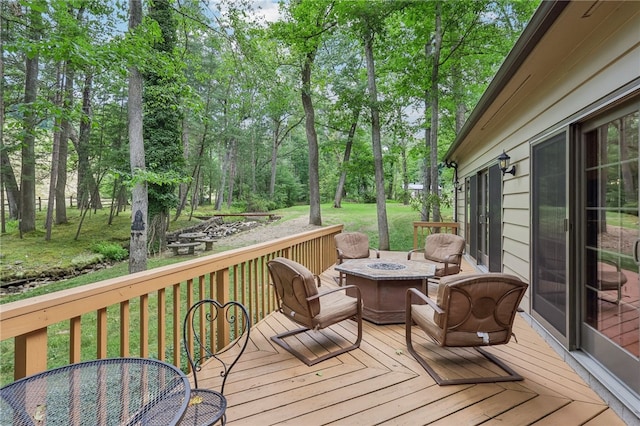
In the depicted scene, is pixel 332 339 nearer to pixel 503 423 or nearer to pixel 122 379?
pixel 503 423

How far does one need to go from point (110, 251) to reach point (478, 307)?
1104 cm

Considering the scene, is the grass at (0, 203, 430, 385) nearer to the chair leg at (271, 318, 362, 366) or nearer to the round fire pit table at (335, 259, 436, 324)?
the chair leg at (271, 318, 362, 366)

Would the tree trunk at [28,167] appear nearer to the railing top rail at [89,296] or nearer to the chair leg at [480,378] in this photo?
the railing top rail at [89,296]

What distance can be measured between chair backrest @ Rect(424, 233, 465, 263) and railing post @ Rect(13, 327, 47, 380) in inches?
198

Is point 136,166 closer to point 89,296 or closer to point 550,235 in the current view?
point 89,296

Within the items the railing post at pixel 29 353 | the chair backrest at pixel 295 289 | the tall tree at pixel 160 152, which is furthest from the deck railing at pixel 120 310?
the tall tree at pixel 160 152

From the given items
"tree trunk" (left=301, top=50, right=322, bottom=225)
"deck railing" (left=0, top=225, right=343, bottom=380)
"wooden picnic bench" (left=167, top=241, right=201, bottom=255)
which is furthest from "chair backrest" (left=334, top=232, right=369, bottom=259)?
"tree trunk" (left=301, top=50, right=322, bottom=225)

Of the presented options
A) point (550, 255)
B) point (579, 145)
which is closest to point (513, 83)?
point (579, 145)

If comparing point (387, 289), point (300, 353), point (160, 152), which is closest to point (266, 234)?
point (160, 152)

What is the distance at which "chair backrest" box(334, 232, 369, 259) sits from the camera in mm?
5871

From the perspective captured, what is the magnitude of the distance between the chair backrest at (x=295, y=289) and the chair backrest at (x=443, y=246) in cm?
319

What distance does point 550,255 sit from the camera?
3207 mm

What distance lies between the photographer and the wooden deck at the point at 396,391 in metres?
2.04

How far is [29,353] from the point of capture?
1.40m
